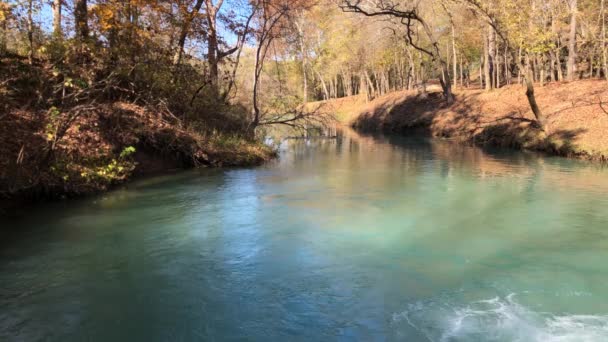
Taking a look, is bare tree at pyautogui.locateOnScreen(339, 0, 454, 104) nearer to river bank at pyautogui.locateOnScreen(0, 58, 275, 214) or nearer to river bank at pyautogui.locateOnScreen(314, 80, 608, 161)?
river bank at pyautogui.locateOnScreen(314, 80, 608, 161)

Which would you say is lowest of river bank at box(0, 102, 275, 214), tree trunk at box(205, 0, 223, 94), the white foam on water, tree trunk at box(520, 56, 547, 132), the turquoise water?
the white foam on water

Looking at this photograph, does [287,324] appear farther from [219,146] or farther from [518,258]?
[219,146]

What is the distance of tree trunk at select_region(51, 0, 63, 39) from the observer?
15.5 meters

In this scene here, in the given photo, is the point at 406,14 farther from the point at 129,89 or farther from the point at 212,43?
the point at 129,89

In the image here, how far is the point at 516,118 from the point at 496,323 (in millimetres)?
21969

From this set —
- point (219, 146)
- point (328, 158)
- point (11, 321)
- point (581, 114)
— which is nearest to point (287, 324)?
point (11, 321)

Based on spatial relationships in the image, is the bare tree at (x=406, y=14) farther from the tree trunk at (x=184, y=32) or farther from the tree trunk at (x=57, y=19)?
the tree trunk at (x=57, y=19)

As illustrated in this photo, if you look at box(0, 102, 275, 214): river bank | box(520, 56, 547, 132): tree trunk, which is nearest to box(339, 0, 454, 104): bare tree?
box(520, 56, 547, 132): tree trunk

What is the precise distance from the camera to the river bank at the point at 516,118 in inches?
842

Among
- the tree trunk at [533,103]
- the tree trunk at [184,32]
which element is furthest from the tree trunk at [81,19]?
the tree trunk at [533,103]

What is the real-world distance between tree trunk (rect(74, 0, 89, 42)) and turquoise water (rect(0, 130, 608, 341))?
5.69 metres

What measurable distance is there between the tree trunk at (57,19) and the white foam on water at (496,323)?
1438 centimetres

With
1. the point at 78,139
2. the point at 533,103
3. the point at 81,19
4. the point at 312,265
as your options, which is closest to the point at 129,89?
the point at 81,19

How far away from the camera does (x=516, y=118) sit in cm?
2553
